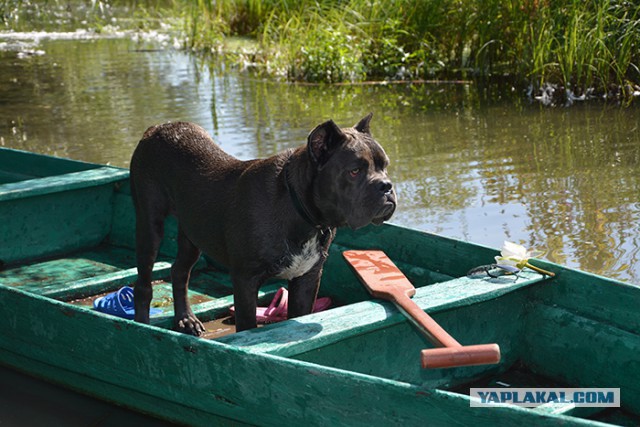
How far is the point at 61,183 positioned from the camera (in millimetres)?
6863

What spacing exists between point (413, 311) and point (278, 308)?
58.4 inches

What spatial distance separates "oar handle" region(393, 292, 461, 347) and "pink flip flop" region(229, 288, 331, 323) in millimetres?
1206

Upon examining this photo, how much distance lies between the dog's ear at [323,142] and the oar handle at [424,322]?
2.51 ft

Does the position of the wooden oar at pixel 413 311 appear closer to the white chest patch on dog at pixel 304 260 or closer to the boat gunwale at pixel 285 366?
the boat gunwale at pixel 285 366

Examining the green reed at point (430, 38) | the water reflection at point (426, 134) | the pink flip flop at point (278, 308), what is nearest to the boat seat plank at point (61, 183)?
the pink flip flop at point (278, 308)

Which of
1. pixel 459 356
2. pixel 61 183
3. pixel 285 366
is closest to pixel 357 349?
pixel 285 366

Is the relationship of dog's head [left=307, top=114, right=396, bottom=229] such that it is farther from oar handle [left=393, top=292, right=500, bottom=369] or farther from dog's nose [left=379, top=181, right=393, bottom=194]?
oar handle [left=393, top=292, right=500, bottom=369]

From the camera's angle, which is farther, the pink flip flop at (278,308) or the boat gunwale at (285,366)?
the pink flip flop at (278,308)

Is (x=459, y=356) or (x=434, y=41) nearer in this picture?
(x=459, y=356)

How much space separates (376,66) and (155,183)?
31.4 ft

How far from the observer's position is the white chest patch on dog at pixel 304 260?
4.43 meters

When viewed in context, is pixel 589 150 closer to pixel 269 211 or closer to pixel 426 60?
pixel 426 60

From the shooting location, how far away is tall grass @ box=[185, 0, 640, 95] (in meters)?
11.6

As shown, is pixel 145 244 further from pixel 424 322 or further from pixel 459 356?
pixel 459 356
